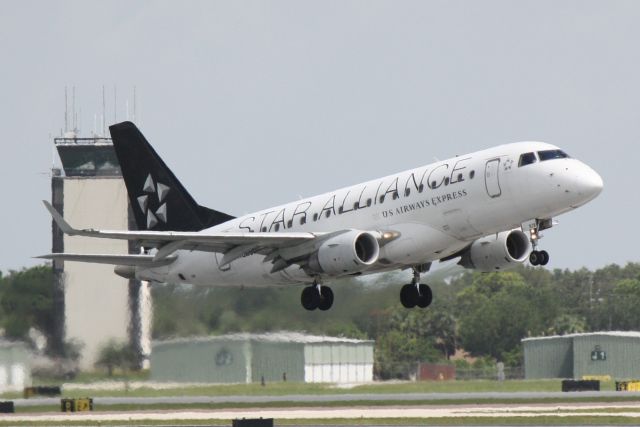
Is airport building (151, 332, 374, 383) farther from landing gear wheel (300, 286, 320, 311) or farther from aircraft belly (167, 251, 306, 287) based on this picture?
landing gear wheel (300, 286, 320, 311)

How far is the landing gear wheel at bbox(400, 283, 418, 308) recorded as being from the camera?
167 ft

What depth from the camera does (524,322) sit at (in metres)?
87.2

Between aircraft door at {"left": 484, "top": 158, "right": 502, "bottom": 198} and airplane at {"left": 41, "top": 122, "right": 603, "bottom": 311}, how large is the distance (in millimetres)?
29

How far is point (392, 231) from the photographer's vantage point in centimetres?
4609

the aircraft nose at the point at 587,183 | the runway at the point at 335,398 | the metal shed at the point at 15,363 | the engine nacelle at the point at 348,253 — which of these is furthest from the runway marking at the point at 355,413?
the aircraft nose at the point at 587,183

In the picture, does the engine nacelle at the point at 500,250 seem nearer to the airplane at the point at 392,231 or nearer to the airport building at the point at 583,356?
the airplane at the point at 392,231

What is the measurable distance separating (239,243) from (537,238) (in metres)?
9.60

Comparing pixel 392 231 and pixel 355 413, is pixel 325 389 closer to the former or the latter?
pixel 355 413

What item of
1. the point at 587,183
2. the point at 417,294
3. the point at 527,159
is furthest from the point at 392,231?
the point at 587,183

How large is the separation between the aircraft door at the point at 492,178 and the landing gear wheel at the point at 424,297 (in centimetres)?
785

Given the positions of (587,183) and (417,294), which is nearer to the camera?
(587,183)

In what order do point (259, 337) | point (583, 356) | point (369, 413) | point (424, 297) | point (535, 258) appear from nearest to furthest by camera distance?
point (535, 258)
point (424, 297)
point (259, 337)
point (369, 413)
point (583, 356)

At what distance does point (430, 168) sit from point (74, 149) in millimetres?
74861

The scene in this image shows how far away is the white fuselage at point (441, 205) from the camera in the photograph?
43.3 meters
